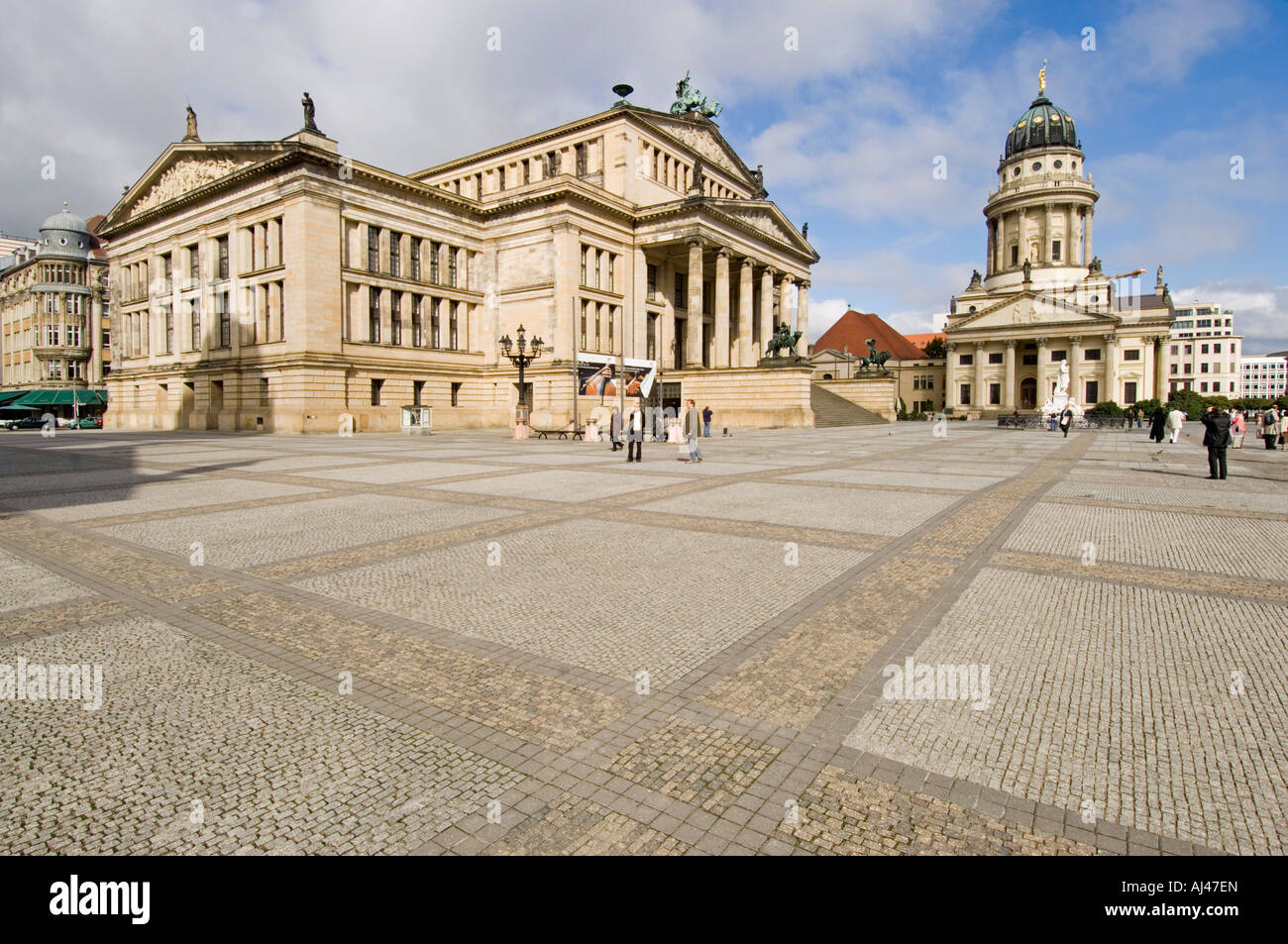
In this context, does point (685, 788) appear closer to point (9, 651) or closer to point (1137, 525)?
point (9, 651)

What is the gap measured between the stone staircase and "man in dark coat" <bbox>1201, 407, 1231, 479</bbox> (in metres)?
30.4

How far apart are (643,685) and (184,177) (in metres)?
55.4

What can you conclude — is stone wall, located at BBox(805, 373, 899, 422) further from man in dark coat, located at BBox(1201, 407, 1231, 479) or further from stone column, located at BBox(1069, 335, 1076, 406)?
stone column, located at BBox(1069, 335, 1076, 406)

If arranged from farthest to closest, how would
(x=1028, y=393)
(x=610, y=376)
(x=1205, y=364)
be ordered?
1. (x=1205, y=364)
2. (x=1028, y=393)
3. (x=610, y=376)

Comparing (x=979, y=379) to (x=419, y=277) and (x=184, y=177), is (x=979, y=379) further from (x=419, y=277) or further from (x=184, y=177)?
(x=184, y=177)

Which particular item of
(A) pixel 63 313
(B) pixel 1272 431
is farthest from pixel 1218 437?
(A) pixel 63 313

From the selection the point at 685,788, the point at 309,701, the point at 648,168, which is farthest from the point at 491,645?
the point at 648,168

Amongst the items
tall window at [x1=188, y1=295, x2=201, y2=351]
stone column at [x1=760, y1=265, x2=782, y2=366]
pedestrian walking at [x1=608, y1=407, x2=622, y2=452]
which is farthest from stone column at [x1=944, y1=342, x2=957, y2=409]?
tall window at [x1=188, y1=295, x2=201, y2=351]

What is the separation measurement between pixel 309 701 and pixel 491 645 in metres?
1.35

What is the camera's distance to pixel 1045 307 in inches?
3319

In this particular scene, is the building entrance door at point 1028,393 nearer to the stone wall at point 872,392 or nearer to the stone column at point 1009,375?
the stone column at point 1009,375

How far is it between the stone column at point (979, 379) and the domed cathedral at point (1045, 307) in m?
0.12

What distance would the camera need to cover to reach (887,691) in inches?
173

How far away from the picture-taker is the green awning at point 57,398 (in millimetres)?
67812
